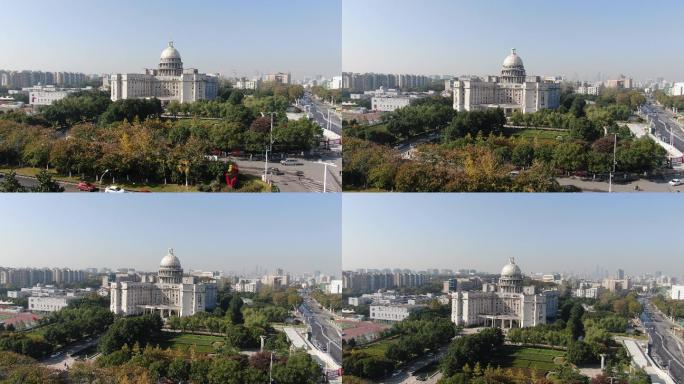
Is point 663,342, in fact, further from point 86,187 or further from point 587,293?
point 86,187

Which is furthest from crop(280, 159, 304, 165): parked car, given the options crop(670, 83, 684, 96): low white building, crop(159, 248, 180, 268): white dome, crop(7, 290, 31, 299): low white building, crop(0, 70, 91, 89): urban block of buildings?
crop(670, 83, 684, 96): low white building

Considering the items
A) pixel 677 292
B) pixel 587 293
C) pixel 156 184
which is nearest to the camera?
pixel 677 292

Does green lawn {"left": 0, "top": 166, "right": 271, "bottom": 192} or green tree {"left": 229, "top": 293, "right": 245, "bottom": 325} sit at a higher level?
green lawn {"left": 0, "top": 166, "right": 271, "bottom": 192}

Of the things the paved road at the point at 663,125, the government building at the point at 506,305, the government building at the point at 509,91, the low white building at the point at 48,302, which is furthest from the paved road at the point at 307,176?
the paved road at the point at 663,125

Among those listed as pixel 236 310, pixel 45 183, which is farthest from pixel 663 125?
pixel 45 183

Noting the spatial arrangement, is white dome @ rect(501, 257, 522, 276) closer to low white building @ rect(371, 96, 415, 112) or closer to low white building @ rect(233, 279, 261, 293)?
low white building @ rect(371, 96, 415, 112)

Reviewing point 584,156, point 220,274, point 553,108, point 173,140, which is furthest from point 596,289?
point 173,140
